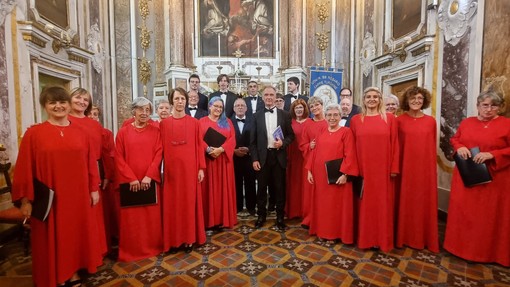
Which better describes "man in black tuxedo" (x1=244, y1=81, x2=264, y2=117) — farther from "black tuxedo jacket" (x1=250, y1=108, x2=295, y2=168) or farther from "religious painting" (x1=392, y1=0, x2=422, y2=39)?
"religious painting" (x1=392, y1=0, x2=422, y2=39)

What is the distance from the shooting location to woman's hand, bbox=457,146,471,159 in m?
3.20

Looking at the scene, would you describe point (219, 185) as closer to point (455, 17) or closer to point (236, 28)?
point (455, 17)

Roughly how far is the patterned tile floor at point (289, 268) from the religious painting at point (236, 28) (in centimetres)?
786

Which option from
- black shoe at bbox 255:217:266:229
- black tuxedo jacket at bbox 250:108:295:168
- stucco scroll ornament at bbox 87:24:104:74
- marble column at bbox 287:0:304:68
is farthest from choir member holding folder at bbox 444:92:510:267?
stucco scroll ornament at bbox 87:24:104:74

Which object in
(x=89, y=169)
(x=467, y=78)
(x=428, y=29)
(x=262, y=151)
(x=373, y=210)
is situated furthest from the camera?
(x=428, y=29)

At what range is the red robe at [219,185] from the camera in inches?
163

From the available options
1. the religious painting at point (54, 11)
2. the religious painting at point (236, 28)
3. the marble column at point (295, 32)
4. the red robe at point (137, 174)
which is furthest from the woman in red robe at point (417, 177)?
the religious painting at point (236, 28)

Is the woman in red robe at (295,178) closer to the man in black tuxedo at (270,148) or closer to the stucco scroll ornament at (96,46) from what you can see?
the man in black tuxedo at (270,148)

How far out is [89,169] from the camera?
2.83 metres

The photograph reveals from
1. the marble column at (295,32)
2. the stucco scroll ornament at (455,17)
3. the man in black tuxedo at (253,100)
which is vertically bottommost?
the man in black tuxedo at (253,100)

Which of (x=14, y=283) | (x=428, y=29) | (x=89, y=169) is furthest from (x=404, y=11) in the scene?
(x=14, y=283)

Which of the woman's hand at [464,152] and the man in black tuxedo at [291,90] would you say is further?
the man in black tuxedo at [291,90]

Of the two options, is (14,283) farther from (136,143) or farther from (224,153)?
(224,153)

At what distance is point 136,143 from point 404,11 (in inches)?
271
